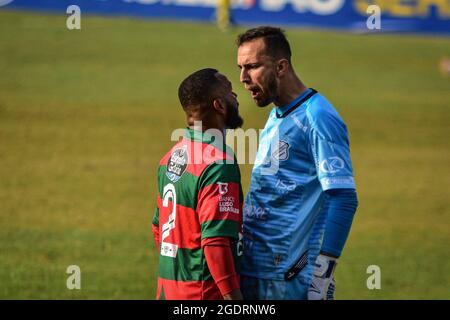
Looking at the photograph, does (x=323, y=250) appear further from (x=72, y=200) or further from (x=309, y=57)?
(x=309, y=57)

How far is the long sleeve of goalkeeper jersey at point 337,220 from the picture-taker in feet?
16.8

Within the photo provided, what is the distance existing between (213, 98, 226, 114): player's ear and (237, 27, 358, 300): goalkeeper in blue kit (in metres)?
0.33

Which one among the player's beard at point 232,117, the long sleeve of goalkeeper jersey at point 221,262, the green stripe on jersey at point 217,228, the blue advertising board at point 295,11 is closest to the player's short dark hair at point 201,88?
the player's beard at point 232,117

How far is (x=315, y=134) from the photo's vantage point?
5191 millimetres

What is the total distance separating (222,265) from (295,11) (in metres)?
31.6

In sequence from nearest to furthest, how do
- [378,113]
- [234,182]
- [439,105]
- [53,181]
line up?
[234,182]
[53,181]
[378,113]
[439,105]

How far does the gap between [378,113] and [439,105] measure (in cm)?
256

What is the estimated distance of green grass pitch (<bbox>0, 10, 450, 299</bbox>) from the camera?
35.5 feet

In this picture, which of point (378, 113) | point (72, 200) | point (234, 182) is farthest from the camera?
point (378, 113)

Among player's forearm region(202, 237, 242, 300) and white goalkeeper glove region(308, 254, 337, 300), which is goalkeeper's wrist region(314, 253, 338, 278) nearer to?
white goalkeeper glove region(308, 254, 337, 300)

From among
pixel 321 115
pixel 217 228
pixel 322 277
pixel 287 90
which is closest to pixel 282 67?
pixel 287 90
